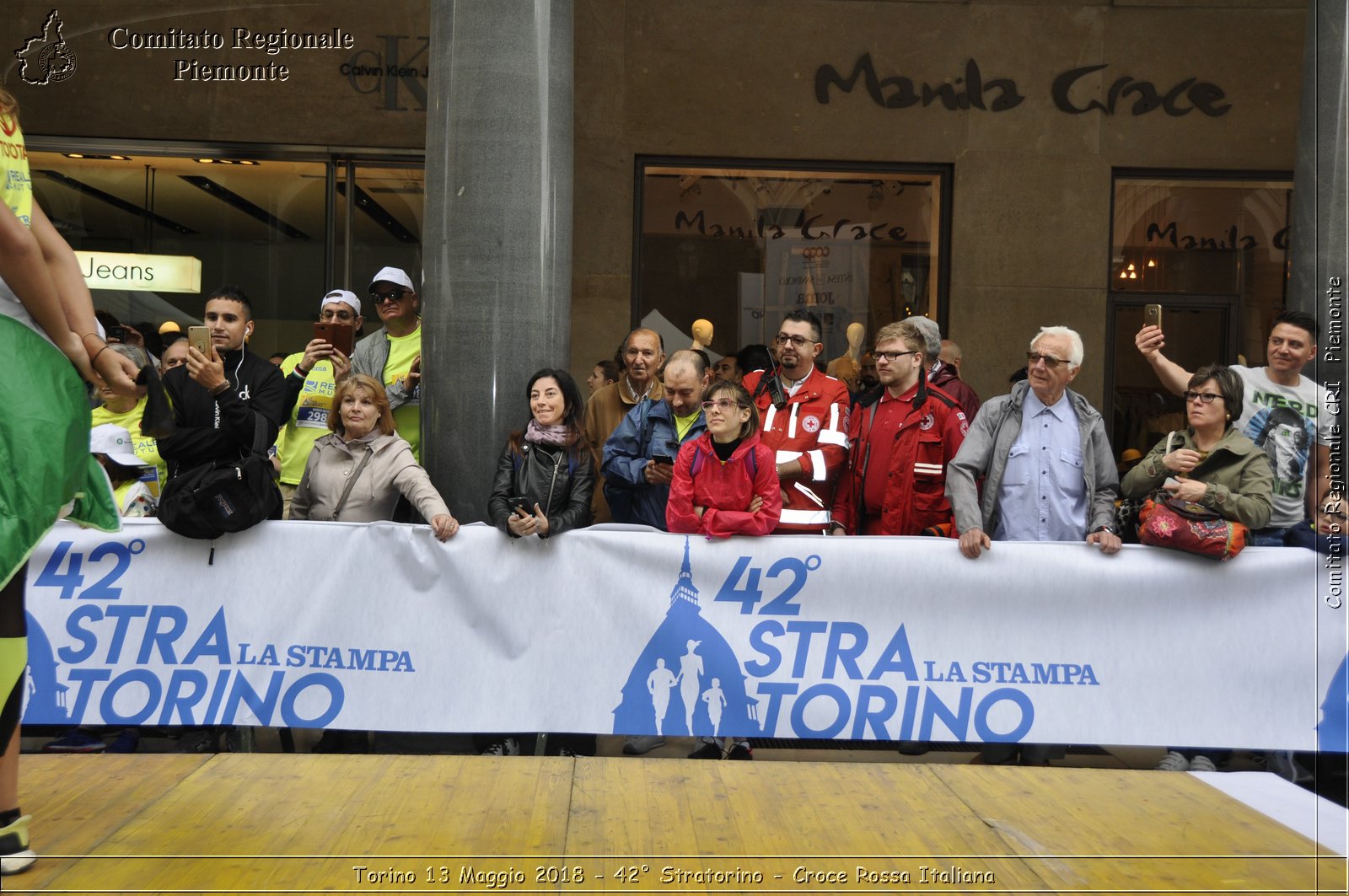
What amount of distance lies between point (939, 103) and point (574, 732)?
8.63 meters

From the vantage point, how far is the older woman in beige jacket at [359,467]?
241 inches

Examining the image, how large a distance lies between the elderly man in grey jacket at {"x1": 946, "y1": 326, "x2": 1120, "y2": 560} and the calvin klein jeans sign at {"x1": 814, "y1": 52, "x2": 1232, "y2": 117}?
6.68 metres

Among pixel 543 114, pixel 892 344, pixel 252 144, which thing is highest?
pixel 252 144

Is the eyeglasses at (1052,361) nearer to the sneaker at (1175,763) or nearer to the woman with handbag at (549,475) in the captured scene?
the sneaker at (1175,763)

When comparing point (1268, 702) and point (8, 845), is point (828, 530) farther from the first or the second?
point (8, 845)

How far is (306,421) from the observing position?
275 inches

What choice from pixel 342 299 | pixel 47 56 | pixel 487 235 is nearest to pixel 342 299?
pixel 342 299

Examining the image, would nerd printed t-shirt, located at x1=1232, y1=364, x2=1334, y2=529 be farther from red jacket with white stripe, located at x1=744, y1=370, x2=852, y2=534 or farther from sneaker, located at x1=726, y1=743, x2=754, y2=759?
sneaker, located at x1=726, y1=743, x2=754, y2=759

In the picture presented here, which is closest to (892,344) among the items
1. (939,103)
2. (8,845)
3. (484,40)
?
(484,40)

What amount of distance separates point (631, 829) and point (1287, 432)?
379cm

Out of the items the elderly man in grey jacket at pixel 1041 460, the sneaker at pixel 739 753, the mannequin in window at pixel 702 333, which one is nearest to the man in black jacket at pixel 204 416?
the sneaker at pixel 739 753

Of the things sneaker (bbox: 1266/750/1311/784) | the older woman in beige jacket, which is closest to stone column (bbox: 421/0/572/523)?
the older woman in beige jacket

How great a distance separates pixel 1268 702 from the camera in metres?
5.63

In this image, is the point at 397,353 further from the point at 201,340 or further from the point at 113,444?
the point at 201,340
